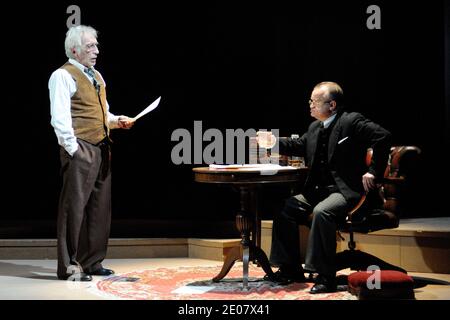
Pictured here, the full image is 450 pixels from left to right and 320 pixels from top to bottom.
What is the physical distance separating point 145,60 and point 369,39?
6.30ft

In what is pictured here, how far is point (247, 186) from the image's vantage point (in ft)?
14.9

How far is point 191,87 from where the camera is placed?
643 cm

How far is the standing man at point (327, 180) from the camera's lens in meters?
4.44

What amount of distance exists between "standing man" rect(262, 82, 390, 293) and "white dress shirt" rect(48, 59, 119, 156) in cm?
131

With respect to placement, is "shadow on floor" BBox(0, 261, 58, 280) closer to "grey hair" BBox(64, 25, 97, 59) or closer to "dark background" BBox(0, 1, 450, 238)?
"dark background" BBox(0, 1, 450, 238)

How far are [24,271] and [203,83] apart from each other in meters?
2.21

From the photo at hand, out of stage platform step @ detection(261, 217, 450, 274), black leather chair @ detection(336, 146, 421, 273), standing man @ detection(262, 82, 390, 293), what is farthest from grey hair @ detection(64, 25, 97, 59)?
stage platform step @ detection(261, 217, 450, 274)

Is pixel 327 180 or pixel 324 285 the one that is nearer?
pixel 324 285

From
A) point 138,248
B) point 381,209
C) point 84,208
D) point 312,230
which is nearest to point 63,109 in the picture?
point 84,208

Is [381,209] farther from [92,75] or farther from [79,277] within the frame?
[92,75]

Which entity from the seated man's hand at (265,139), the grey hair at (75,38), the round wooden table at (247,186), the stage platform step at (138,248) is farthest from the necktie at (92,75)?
the stage platform step at (138,248)

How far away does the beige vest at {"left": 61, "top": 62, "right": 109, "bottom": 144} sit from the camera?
487 centimetres
